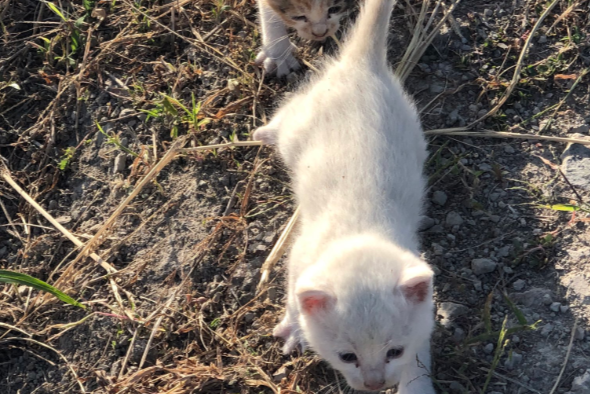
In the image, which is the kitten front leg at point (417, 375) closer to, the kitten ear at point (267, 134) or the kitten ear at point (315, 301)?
the kitten ear at point (315, 301)

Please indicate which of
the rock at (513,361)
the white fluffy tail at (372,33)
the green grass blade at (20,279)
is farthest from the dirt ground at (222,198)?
the white fluffy tail at (372,33)

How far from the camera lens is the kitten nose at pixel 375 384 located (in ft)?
7.20

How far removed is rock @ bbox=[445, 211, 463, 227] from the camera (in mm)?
3010

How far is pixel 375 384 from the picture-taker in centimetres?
220

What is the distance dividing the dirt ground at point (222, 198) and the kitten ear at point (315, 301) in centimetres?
64

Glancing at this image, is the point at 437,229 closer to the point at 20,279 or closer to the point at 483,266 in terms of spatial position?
the point at 483,266

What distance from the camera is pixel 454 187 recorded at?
312 cm

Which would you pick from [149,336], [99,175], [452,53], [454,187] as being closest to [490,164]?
[454,187]

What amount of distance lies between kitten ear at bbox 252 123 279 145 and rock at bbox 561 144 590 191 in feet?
4.77

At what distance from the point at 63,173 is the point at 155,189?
1.89 feet

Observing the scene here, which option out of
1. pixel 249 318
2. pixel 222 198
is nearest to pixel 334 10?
pixel 222 198

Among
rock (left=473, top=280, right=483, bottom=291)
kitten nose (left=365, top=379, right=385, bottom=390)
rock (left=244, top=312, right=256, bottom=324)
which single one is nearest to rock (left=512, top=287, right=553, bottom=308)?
rock (left=473, top=280, right=483, bottom=291)

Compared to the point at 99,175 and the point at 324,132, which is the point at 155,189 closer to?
the point at 99,175

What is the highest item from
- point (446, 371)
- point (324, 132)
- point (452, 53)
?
point (324, 132)
